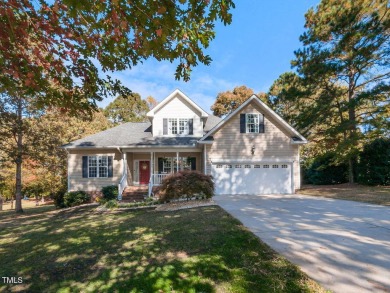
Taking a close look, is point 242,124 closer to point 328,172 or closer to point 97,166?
point 97,166

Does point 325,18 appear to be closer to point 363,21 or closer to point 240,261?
point 363,21

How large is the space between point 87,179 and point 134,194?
144 inches

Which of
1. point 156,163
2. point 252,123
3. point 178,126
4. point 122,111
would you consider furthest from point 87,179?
point 122,111

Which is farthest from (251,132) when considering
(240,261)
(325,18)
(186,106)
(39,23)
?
(39,23)

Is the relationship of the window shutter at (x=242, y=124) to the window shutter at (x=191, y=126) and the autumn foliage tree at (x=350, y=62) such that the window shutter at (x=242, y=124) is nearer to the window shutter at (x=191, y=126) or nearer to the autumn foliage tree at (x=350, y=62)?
the window shutter at (x=191, y=126)

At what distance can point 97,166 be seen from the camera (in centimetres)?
1583

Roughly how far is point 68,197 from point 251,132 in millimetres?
12512

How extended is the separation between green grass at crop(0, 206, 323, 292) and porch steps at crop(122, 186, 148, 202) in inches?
296

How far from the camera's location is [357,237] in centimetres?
517

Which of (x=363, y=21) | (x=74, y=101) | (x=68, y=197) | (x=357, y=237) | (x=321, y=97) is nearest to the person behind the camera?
(x=74, y=101)

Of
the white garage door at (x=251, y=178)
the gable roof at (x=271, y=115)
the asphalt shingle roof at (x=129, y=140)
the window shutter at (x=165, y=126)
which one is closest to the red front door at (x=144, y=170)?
the asphalt shingle roof at (x=129, y=140)

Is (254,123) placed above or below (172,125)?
below

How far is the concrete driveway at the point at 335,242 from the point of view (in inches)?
131

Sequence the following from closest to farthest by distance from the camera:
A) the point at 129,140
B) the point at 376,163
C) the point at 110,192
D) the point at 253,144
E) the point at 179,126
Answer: the point at 110,192
the point at 253,144
the point at 129,140
the point at 376,163
the point at 179,126
